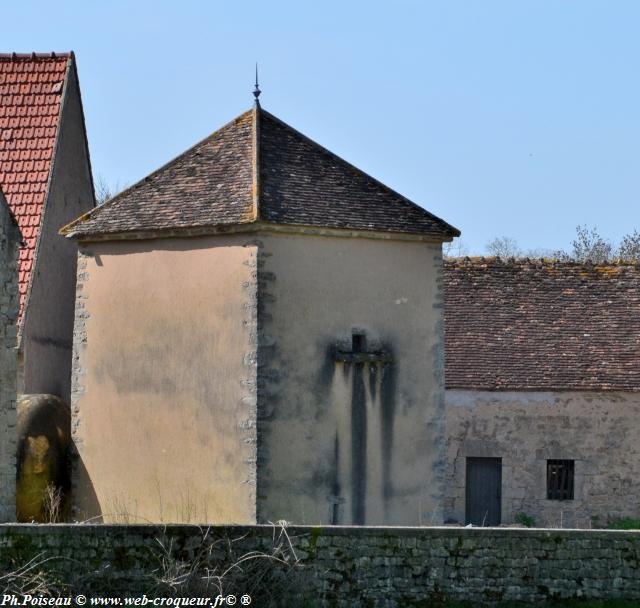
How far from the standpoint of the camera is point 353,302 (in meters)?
20.6

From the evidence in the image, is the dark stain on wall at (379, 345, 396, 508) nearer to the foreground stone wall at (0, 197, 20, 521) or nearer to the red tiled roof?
the foreground stone wall at (0, 197, 20, 521)

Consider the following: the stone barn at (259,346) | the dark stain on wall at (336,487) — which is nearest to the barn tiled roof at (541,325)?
the stone barn at (259,346)

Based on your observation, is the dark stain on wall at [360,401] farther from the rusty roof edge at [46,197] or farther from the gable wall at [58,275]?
the gable wall at [58,275]

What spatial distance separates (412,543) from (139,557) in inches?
119

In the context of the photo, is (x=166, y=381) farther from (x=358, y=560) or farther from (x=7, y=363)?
(x=358, y=560)

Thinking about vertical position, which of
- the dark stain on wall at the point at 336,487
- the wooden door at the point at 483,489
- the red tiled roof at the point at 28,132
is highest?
the red tiled roof at the point at 28,132

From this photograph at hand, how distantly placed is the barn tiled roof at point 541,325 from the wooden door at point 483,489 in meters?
1.58

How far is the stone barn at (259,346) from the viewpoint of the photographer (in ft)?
65.2

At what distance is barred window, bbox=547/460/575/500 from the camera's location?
27.5 m

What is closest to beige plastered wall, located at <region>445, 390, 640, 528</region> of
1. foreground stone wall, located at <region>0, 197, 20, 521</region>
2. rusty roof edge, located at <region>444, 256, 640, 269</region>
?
rusty roof edge, located at <region>444, 256, 640, 269</region>

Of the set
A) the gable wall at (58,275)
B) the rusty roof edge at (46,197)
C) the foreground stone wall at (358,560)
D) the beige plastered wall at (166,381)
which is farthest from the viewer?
the gable wall at (58,275)

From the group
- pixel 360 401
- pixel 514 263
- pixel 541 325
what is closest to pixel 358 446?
pixel 360 401

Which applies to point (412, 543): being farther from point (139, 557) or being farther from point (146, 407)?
point (146, 407)

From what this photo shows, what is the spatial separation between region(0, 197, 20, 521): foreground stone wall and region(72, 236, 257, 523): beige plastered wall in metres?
1.89
